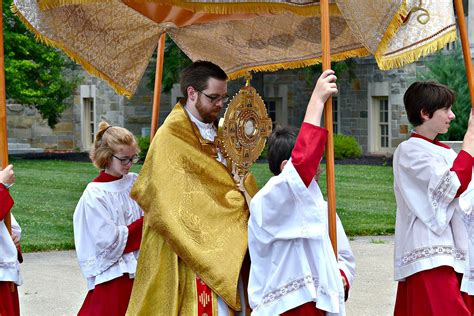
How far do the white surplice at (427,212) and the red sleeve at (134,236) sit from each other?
152 cm

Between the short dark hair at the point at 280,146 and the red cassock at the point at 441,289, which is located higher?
the short dark hair at the point at 280,146

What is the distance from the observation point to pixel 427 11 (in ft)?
17.6

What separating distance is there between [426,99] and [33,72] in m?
21.4

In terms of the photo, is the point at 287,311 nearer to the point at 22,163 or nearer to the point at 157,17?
the point at 157,17

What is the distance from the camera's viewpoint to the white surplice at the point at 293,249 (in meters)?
4.81

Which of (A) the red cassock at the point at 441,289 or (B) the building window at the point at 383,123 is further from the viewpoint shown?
(B) the building window at the point at 383,123

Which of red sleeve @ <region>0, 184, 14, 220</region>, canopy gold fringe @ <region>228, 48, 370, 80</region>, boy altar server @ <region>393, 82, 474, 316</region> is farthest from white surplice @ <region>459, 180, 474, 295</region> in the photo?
red sleeve @ <region>0, 184, 14, 220</region>

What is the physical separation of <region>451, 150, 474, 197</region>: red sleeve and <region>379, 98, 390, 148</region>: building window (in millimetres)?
21147

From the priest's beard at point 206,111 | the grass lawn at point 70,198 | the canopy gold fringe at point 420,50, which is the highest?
the canopy gold fringe at point 420,50

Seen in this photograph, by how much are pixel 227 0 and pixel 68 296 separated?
504cm

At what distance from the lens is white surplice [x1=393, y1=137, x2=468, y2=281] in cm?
584

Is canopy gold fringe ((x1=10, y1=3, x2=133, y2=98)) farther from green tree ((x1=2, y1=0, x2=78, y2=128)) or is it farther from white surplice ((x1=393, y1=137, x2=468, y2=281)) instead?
Result: green tree ((x1=2, y1=0, x2=78, y2=128))

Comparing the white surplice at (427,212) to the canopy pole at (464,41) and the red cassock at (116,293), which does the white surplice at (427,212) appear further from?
the red cassock at (116,293)

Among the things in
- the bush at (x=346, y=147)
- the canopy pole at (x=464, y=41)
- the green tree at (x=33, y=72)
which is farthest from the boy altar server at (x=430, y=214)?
the bush at (x=346, y=147)
